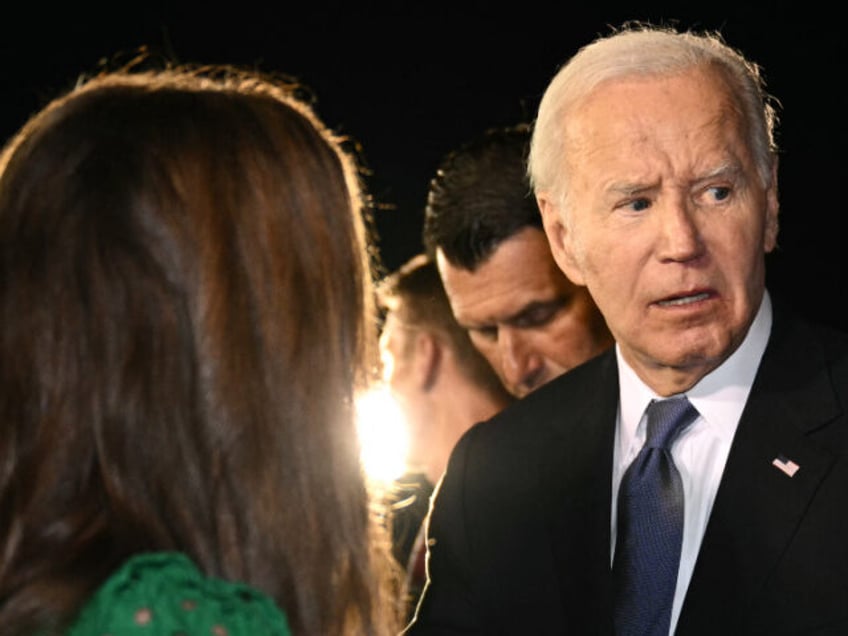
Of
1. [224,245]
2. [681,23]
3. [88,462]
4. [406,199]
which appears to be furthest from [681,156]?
[406,199]

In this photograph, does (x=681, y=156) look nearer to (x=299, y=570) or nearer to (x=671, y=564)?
(x=671, y=564)

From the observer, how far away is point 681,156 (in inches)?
92.0

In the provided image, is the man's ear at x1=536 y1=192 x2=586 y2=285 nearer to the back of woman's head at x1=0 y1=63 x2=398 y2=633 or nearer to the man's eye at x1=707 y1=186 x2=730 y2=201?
the man's eye at x1=707 y1=186 x2=730 y2=201

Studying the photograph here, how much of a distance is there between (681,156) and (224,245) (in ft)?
3.71

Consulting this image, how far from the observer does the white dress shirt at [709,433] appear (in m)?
2.25

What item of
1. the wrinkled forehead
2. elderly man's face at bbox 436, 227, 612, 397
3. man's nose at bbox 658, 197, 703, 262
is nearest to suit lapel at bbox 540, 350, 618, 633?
man's nose at bbox 658, 197, 703, 262

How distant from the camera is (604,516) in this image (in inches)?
91.6

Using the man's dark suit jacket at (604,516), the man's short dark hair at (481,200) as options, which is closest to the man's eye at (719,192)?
the man's dark suit jacket at (604,516)

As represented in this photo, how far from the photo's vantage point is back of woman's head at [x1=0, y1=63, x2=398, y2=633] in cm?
137

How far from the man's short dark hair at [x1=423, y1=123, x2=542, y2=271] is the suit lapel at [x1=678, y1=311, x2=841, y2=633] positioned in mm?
997

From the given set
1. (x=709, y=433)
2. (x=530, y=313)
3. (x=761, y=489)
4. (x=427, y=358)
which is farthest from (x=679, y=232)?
(x=427, y=358)

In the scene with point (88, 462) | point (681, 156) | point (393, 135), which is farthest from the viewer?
point (393, 135)

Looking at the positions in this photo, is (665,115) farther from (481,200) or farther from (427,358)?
(427,358)

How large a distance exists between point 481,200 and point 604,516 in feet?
3.60
